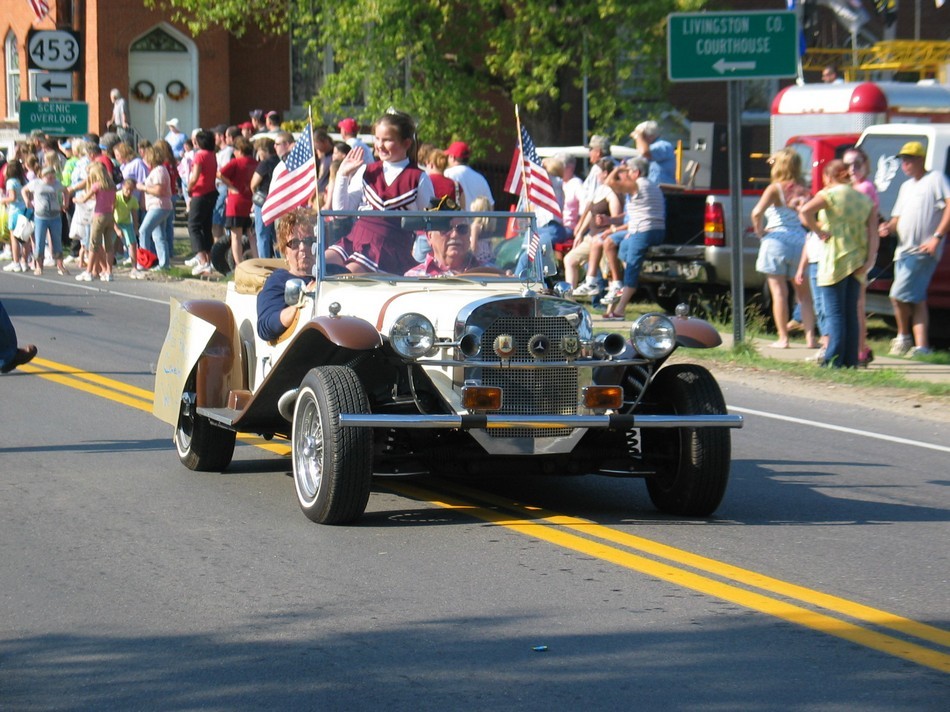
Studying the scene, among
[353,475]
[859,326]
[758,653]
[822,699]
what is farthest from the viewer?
[859,326]

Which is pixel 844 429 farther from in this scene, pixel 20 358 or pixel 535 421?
pixel 20 358

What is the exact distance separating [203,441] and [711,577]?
3470 millimetres

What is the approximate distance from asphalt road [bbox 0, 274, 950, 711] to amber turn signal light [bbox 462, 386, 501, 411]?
22.4 inches

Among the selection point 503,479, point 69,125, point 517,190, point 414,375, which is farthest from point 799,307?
point 69,125

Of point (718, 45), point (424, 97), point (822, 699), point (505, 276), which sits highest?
point (424, 97)

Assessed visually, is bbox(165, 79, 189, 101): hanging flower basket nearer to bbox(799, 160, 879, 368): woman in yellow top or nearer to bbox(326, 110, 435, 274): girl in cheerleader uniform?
bbox(799, 160, 879, 368): woman in yellow top

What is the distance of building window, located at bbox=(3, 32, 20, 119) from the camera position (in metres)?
39.8

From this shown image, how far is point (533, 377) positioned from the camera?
7434 mm

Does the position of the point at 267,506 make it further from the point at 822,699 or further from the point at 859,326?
the point at 859,326

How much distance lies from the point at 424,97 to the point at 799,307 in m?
14.6

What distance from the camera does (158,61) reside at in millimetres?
37344

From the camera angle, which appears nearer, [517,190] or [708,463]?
[708,463]

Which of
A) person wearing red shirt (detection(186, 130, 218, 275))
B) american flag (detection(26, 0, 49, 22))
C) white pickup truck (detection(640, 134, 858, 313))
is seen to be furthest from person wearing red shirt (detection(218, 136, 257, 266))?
american flag (detection(26, 0, 49, 22))

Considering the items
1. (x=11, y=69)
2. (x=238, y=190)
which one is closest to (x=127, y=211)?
(x=238, y=190)
